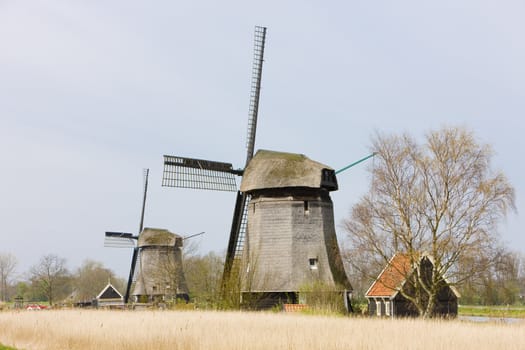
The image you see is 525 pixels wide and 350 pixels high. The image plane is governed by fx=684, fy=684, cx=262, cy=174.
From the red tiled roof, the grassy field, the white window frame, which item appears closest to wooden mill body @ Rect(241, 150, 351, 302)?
the red tiled roof

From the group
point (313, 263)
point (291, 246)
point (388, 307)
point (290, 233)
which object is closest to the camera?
point (291, 246)

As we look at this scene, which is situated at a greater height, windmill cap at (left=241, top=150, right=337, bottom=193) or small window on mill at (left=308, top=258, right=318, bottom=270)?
windmill cap at (left=241, top=150, right=337, bottom=193)

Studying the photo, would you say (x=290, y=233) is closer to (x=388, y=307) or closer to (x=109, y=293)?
(x=388, y=307)

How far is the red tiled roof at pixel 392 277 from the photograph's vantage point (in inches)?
949

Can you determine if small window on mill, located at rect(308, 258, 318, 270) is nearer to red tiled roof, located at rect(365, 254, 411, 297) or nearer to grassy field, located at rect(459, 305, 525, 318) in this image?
red tiled roof, located at rect(365, 254, 411, 297)

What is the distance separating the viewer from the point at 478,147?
21984 millimetres

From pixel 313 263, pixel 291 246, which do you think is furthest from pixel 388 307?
pixel 291 246

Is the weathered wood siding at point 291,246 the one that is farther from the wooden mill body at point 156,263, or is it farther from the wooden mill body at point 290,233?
the wooden mill body at point 156,263

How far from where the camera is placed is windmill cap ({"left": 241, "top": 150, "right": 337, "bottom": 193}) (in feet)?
81.1

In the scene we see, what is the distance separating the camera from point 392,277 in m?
27.2

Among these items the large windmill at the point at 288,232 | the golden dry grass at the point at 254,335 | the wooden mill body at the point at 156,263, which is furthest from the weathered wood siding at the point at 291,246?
the wooden mill body at the point at 156,263

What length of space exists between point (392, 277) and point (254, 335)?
1619cm

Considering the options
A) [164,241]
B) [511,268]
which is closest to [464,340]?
[511,268]

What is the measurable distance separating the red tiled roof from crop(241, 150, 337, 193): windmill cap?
3.65 m
